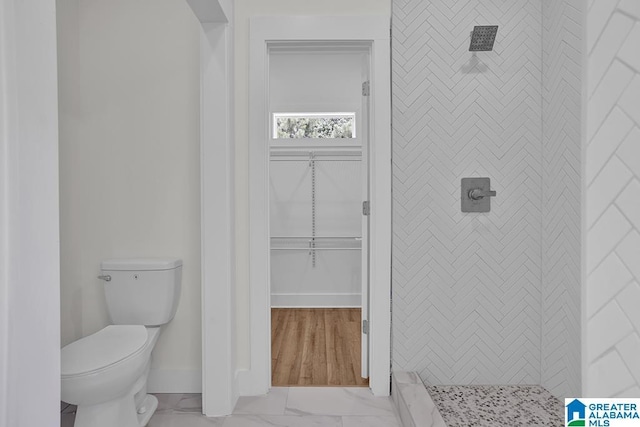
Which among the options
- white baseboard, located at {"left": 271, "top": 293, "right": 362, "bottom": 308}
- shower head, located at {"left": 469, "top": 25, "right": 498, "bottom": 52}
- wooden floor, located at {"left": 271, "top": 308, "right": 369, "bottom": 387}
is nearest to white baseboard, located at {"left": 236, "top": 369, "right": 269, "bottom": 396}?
wooden floor, located at {"left": 271, "top": 308, "right": 369, "bottom": 387}

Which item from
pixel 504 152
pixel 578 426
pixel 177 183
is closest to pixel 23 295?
pixel 578 426

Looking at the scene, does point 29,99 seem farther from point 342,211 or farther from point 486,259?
point 342,211

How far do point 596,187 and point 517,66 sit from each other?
1.95m

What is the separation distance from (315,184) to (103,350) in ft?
8.43

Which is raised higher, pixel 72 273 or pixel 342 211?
pixel 342 211

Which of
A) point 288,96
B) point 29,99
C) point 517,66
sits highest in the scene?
point 288,96

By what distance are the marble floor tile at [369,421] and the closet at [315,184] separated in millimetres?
1777

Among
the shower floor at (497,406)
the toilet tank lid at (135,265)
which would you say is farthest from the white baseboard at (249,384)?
the shower floor at (497,406)

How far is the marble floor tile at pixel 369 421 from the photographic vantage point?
1861 millimetres

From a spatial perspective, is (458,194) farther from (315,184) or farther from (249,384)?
(315,184)

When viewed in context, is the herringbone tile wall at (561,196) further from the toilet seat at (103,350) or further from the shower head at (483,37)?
the toilet seat at (103,350)

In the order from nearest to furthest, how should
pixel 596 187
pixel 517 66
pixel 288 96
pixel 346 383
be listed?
pixel 596 187 < pixel 517 66 < pixel 346 383 < pixel 288 96

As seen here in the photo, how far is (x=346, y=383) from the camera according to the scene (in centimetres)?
232

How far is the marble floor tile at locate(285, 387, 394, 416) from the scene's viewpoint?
198 cm
